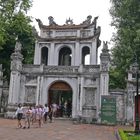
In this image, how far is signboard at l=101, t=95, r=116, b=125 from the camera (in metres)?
22.1

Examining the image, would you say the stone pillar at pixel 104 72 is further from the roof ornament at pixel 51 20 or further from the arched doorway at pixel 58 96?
the roof ornament at pixel 51 20

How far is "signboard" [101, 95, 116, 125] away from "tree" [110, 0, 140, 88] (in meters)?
5.21

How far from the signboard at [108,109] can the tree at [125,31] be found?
17.1 feet

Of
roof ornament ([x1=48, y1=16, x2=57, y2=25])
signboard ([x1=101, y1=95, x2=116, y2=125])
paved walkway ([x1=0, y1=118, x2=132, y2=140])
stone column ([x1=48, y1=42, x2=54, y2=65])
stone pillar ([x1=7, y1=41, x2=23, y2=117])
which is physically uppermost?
roof ornament ([x1=48, y1=16, x2=57, y2=25])

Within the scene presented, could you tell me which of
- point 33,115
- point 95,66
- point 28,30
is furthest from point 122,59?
point 28,30

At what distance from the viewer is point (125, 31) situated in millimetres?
26266

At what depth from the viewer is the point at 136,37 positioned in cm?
2503

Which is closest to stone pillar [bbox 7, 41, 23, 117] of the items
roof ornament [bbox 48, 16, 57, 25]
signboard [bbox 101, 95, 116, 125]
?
roof ornament [bbox 48, 16, 57, 25]

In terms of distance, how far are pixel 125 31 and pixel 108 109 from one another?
7.63 metres

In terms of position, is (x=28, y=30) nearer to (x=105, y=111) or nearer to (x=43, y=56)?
(x=43, y=56)

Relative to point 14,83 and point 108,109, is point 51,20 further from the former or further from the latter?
point 108,109

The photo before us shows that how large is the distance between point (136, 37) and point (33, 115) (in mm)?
10505

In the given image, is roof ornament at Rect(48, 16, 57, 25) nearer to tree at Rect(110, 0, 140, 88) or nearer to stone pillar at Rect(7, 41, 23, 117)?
stone pillar at Rect(7, 41, 23, 117)

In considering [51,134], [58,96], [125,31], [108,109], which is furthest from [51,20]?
[51,134]
